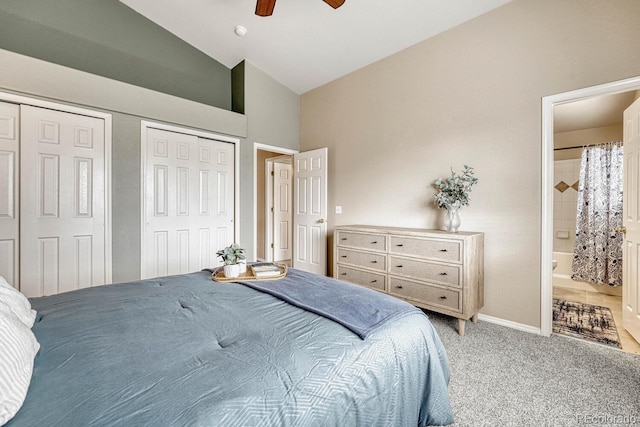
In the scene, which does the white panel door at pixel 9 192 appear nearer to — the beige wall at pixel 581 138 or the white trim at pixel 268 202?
the white trim at pixel 268 202

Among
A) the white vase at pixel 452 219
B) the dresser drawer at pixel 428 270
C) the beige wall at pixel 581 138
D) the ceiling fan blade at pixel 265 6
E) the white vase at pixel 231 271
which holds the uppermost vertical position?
the ceiling fan blade at pixel 265 6

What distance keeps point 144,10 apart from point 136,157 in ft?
5.90

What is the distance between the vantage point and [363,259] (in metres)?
3.19

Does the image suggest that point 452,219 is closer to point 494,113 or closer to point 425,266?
point 425,266

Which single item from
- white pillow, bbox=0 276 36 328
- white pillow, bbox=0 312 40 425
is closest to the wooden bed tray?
white pillow, bbox=0 276 36 328

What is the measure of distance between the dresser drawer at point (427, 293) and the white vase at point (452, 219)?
1.99 ft

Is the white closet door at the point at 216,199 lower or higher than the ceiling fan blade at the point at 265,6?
lower

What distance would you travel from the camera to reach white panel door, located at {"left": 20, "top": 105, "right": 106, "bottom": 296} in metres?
2.61

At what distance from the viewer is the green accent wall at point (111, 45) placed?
2711 millimetres

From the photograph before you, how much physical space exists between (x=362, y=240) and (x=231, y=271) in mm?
1697

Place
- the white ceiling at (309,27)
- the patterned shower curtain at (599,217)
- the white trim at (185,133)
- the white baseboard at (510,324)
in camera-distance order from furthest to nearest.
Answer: the patterned shower curtain at (599,217), the white trim at (185,133), the white ceiling at (309,27), the white baseboard at (510,324)

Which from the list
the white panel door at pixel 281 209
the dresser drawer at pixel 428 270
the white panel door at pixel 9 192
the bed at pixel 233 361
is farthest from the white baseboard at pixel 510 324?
the white panel door at pixel 9 192

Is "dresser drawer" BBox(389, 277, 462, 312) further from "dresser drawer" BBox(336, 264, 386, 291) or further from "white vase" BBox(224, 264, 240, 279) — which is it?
"white vase" BBox(224, 264, 240, 279)

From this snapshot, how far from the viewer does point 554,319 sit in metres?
2.83
